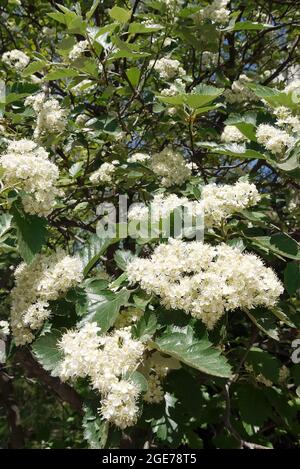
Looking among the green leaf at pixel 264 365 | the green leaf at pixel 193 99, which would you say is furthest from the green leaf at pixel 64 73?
the green leaf at pixel 264 365

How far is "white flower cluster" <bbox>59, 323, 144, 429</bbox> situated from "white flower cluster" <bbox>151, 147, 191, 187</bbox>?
1127 mm

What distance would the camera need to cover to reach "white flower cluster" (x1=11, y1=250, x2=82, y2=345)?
1740mm

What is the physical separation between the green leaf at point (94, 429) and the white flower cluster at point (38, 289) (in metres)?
0.37

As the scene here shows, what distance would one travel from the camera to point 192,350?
1517 mm

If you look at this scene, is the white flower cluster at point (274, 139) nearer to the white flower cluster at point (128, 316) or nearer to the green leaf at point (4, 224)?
the white flower cluster at point (128, 316)

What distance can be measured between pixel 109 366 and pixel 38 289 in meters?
0.44

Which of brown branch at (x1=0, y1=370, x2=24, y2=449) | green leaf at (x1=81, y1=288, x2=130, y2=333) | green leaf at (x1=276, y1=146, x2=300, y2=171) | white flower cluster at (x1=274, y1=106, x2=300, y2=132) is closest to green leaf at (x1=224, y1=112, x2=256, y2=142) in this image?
white flower cluster at (x1=274, y1=106, x2=300, y2=132)

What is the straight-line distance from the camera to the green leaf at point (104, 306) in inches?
63.9

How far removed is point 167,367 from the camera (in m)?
Answer: 1.82

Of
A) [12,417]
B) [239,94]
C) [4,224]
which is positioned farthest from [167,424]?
[12,417]

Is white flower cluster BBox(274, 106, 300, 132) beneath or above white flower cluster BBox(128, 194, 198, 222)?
above

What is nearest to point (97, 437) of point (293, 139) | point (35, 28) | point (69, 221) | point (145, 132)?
point (293, 139)

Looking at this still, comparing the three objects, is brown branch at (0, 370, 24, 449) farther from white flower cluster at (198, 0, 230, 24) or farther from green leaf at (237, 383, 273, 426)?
white flower cluster at (198, 0, 230, 24)

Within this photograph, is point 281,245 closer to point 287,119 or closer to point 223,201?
point 223,201
